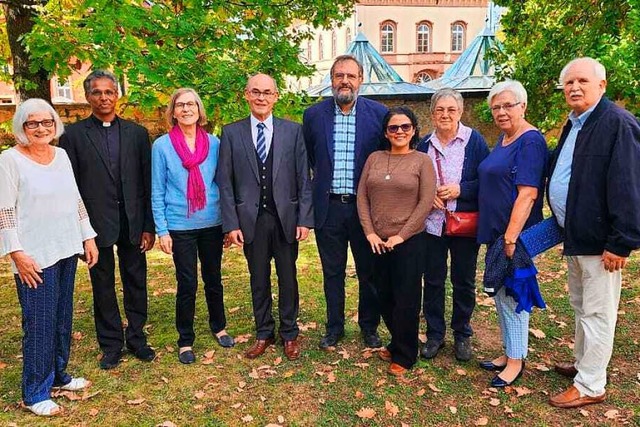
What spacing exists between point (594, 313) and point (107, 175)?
11.3 feet

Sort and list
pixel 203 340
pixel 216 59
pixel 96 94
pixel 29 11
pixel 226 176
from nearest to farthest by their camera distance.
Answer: pixel 96 94, pixel 226 176, pixel 203 340, pixel 216 59, pixel 29 11

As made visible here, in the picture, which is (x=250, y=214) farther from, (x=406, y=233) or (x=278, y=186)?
(x=406, y=233)

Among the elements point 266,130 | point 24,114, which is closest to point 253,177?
point 266,130

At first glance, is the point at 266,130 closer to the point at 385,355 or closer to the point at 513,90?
the point at 513,90

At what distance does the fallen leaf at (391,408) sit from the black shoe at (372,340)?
85 cm

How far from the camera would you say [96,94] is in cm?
363

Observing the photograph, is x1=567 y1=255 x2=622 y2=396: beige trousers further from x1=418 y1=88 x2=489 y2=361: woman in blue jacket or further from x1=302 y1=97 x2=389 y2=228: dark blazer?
x1=302 y1=97 x2=389 y2=228: dark blazer

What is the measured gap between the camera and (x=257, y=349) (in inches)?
169

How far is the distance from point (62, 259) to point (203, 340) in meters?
1.69

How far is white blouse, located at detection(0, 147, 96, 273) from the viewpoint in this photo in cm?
304

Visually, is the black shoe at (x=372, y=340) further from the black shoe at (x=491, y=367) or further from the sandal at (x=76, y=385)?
the sandal at (x=76, y=385)

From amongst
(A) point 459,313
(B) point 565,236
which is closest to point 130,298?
(A) point 459,313

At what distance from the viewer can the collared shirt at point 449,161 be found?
3.78 meters

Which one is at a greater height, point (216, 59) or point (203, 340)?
point (216, 59)
